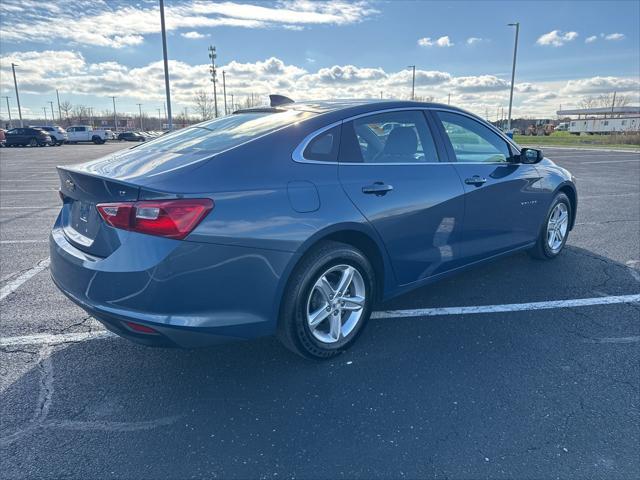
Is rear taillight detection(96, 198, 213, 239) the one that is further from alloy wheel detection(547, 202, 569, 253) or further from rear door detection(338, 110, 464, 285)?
alloy wheel detection(547, 202, 569, 253)

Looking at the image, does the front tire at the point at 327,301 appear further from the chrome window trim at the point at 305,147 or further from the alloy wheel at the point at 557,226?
the alloy wheel at the point at 557,226

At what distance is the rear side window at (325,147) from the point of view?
2922 mm

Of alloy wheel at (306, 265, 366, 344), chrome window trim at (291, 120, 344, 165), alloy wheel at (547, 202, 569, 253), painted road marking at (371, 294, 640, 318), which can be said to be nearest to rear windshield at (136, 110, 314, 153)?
chrome window trim at (291, 120, 344, 165)

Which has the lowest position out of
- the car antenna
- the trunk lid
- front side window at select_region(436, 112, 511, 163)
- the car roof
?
the trunk lid

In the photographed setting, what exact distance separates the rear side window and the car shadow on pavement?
1352 millimetres

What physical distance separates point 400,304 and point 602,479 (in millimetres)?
2126

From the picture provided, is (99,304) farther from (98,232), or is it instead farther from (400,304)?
(400,304)

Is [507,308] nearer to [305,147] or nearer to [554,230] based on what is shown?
[554,230]

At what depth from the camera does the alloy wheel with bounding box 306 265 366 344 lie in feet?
10.0

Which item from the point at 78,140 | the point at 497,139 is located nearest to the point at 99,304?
the point at 497,139

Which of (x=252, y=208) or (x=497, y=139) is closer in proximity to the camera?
(x=252, y=208)

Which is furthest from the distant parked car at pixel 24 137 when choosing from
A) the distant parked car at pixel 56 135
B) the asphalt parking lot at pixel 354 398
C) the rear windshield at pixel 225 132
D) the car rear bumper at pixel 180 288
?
the car rear bumper at pixel 180 288

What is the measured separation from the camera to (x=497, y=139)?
173 inches

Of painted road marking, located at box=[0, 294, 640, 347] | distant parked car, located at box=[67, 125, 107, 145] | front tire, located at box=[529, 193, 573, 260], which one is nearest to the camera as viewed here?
painted road marking, located at box=[0, 294, 640, 347]
